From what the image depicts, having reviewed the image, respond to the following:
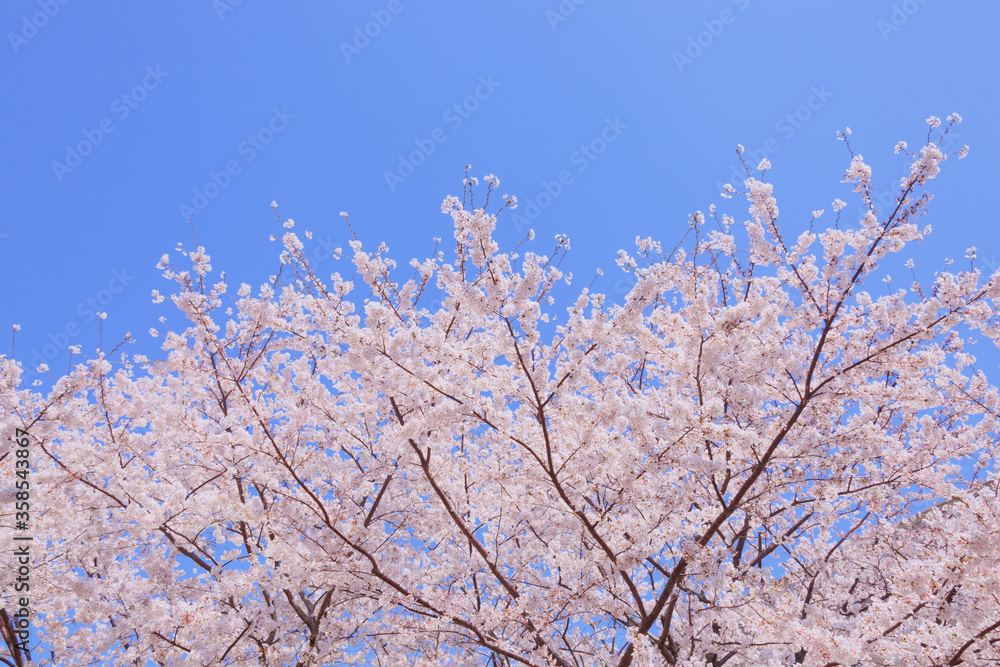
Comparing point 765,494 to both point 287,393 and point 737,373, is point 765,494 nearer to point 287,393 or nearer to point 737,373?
point 737,373

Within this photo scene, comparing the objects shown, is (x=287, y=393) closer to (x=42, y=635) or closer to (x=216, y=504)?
(x=216, y=504)

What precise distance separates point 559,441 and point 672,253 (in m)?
2.22

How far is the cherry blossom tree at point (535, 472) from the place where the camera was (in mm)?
4785

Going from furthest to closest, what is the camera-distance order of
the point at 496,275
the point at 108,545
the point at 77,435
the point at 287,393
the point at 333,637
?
the point at 287,393 < the point at 77,435 < the point at 333,637 < the point at 108,545 < the point at 496,275

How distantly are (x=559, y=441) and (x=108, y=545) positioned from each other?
5297 millimetres

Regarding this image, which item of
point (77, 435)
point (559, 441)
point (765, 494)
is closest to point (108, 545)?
point (77, 435)

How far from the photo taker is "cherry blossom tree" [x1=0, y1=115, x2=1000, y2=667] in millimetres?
4785

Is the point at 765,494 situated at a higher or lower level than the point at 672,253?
lower

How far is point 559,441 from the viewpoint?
5.72 meters

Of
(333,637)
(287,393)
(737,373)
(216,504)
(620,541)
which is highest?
(287,393)

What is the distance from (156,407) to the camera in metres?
7.82

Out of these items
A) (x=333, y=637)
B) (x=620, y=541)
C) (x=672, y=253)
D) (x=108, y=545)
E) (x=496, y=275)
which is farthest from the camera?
(x=333, y=637)

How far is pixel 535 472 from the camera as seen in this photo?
5.40 meters

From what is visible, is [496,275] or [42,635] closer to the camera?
[496,275]
